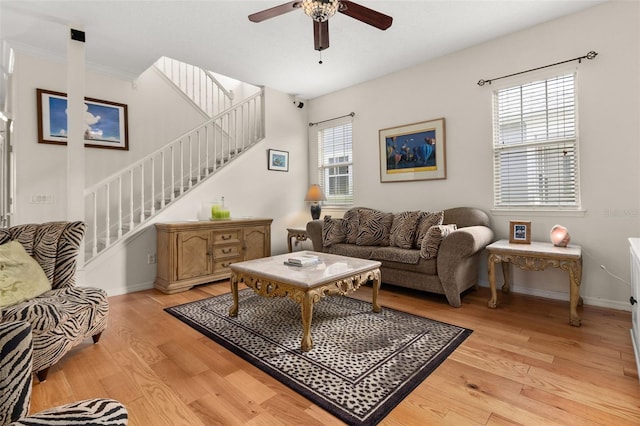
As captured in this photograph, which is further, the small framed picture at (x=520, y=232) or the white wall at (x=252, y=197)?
the white wall at (x=252, y=197)

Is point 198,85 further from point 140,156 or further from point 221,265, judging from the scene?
point 221,265

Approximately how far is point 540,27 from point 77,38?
15.6 ft

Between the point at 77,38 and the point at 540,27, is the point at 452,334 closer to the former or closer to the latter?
the point at 540,27

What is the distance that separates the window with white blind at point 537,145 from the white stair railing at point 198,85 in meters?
4.21

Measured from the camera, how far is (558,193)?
3217 mm

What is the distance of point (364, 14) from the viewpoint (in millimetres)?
2330

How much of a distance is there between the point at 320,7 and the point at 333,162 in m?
3.25

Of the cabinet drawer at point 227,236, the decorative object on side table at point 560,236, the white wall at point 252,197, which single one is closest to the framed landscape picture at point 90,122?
the white wall at point 252,197

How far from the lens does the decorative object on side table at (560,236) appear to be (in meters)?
2.86

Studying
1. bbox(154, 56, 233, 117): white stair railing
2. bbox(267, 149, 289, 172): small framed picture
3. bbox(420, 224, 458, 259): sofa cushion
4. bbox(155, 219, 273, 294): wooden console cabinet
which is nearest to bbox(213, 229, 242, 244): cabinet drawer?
bbox(155, 219, 273, 294): wooden console cabinet

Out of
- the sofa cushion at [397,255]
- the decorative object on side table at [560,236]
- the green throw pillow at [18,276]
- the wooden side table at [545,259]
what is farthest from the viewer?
the sofa cushion at [397,255]

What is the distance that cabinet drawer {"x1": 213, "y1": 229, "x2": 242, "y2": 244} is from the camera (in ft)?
13.1

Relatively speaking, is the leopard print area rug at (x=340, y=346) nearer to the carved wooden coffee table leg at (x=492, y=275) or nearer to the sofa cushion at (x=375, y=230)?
the carved wooden coffee table leg at (x=492, y=275)

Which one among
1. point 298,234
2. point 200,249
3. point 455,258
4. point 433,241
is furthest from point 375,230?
point 200,249
